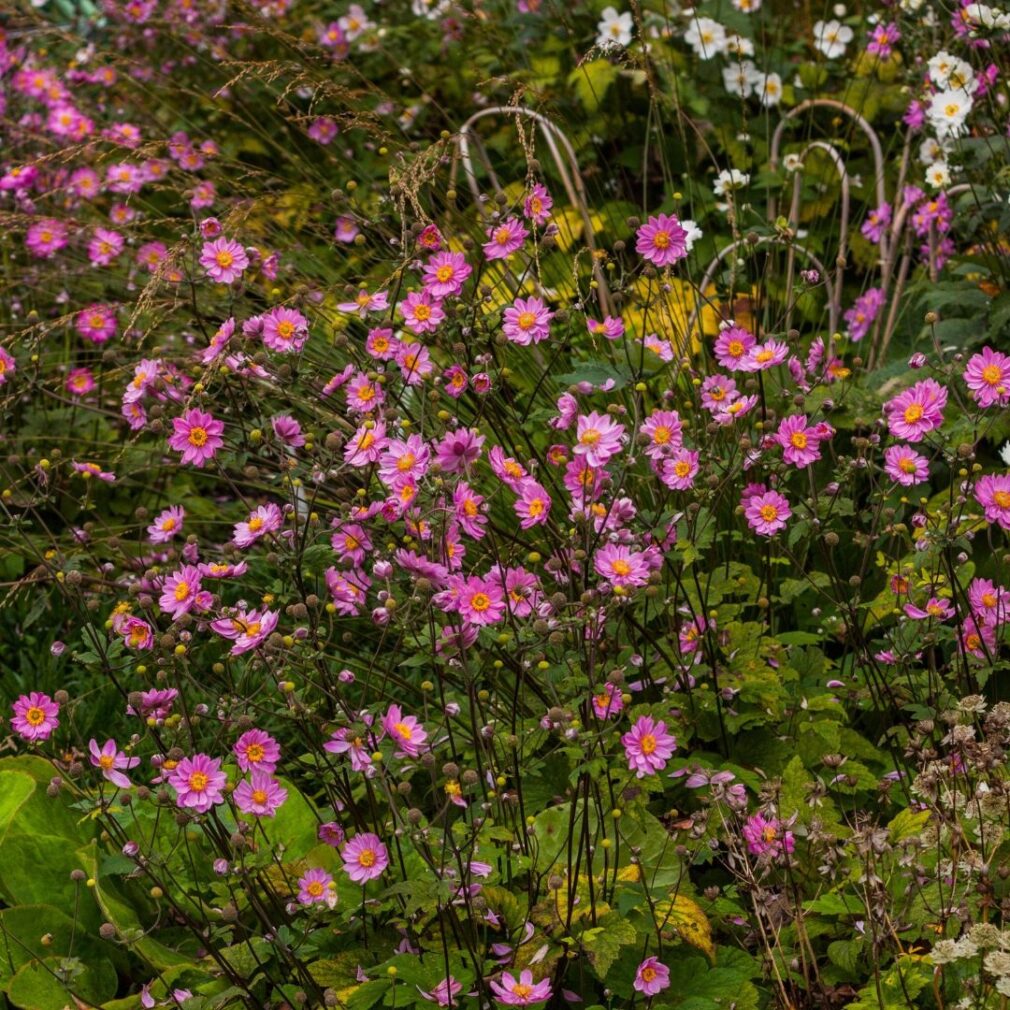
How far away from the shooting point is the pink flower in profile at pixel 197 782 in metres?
1.82

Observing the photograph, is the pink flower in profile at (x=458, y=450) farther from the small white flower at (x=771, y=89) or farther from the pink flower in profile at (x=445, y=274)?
the small white flower at (x=771, y=89)

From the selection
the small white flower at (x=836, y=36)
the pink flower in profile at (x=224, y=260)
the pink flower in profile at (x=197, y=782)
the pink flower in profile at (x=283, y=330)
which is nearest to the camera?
the pink flower in profile at (x=197, y=782)

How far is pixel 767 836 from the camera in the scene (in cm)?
200

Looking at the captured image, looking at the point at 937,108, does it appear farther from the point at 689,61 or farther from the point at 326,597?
the point at 326,597

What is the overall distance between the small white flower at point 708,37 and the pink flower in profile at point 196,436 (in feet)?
8.60

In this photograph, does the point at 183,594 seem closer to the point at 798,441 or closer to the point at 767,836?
the point at 767,836

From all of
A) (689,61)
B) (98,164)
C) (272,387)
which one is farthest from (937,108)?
(98,164)

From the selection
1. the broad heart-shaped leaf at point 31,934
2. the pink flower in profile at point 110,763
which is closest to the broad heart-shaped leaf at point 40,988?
the broad heart-shaped leaf at point 31,934

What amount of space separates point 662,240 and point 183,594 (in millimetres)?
937

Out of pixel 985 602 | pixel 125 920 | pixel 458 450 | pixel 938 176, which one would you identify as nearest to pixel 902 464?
pixel 985 602

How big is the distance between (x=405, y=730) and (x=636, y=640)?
791mm

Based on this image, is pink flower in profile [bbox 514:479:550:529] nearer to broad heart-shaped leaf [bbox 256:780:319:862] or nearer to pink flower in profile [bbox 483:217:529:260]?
pink flower in profile [bbox 483:217:529:260]

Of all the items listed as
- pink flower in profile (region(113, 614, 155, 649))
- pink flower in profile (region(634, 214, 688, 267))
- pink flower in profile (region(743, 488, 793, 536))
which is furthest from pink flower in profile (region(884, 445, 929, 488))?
pink flower in profile (region(113, 614, 155, 649))

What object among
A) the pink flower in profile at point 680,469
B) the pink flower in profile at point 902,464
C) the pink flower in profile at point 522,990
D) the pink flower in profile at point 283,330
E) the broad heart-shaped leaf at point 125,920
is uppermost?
the pink flower in profile at point 283,330
